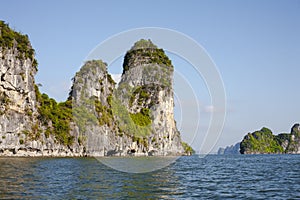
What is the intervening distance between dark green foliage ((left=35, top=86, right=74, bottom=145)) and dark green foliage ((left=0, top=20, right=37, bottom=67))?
769 centimetres

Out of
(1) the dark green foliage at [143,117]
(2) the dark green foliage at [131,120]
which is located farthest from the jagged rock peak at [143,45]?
(2) the dark green foliage at [131,120]

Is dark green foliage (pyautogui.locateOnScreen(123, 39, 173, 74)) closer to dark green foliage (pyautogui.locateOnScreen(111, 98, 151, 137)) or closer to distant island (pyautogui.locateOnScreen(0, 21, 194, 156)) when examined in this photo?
distant island (pyautogui.locateOnScreen(0, 21, 194, 156))

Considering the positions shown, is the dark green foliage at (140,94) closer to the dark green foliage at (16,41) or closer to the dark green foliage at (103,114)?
the dark green foliage at (103,114)

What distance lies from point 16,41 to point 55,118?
19.2 m

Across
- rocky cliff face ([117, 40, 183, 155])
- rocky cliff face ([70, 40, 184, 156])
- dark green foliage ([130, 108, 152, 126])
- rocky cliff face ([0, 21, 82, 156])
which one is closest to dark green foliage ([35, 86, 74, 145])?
rocky cliff face ([0, 21, 82, 156])

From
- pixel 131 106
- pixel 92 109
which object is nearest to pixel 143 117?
pixel 131 106

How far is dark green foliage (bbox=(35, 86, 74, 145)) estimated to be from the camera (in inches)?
3164

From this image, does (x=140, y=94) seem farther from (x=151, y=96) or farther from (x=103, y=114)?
(x=103, y=114)

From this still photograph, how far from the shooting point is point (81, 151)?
3504 inches

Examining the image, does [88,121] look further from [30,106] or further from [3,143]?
[3,143]

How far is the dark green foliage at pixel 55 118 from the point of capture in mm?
80375

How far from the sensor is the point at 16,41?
7450 cm

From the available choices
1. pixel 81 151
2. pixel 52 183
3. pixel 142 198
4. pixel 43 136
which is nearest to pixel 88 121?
pixel 81 151

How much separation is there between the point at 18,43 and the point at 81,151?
2901 centimetres
